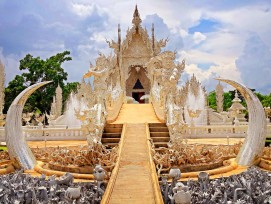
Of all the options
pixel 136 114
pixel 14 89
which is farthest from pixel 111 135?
pixel 14 89

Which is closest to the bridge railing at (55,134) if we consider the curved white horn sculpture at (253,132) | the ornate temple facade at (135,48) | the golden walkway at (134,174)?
the golden walkway at (134,174)

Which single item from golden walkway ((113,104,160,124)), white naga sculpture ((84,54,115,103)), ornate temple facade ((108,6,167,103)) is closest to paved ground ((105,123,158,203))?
white naga sculpture ((84,54,115,103))

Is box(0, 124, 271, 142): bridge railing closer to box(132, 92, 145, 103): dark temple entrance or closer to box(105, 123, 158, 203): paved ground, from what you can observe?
box(105, 123, 158, 203): paved ground

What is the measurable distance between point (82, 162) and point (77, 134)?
858 cm

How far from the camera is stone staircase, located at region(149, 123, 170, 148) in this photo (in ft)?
37.1

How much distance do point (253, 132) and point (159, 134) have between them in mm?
3651

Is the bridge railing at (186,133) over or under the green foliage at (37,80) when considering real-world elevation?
under

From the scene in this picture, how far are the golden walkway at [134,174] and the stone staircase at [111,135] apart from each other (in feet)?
1.78

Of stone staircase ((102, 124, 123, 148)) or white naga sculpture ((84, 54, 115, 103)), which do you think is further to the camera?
white naga sculpture ((84, 54, 115, 103))

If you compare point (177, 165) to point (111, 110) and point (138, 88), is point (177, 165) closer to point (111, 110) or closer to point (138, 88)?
point (111, 110)

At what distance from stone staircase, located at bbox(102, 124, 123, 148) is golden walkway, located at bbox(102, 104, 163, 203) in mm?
543

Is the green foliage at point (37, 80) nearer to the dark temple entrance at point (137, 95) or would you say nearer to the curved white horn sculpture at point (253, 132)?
the dark temple entrance at point (137, 95)

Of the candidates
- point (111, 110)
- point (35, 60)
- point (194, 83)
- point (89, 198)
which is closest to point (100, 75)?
point (111, 110)

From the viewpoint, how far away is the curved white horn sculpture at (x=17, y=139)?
→ 365 inches
